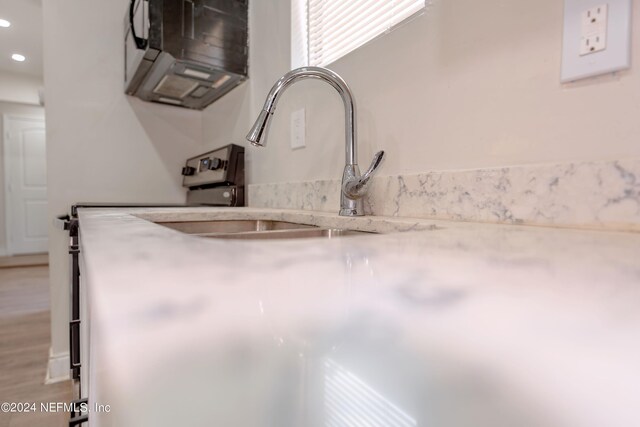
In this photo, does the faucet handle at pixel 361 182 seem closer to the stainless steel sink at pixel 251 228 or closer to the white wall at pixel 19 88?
the stainless steel sink at pixel 251 228

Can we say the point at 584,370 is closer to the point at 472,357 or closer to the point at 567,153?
the point at 472,357

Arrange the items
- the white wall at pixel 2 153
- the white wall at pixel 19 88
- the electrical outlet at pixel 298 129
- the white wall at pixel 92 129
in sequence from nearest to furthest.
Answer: the electrical outlet at pixel 298 129
the white wall at pixel 92 129
the white wall at pixel 19 88
the white wall at pixel 2 153

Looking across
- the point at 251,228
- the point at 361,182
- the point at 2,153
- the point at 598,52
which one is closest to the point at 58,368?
the point at 251,228

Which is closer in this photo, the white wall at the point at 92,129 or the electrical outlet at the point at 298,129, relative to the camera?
the electrical outlet at the point at 298,129

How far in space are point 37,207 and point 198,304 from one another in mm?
6470

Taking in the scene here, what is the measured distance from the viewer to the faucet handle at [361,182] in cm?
86

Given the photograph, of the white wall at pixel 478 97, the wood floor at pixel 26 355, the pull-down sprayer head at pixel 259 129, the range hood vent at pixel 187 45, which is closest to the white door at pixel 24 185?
the wood floor at pixel 26 355

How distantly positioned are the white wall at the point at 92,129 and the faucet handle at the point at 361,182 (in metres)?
1.74

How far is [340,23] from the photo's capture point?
121 cm

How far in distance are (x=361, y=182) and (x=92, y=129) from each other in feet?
6.28

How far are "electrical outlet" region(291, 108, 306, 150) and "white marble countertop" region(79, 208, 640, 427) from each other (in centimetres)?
114

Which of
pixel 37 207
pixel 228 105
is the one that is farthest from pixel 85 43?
pixel 37 207

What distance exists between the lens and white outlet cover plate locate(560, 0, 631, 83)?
0.55m

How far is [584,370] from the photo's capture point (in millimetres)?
128
